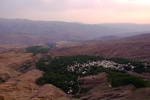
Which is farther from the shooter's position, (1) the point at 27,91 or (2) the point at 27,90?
(2) the point at 27,90

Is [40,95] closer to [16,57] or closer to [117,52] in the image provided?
[16,57]

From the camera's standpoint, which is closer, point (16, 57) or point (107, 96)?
point (107, 96)

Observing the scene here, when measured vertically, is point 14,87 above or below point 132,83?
below

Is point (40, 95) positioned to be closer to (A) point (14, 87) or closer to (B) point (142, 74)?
(A) point (14, 87)

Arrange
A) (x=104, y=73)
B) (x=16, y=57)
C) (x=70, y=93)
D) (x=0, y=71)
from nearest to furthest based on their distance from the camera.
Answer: (x=70, y=93) < (x=104, y=73) < (x=0, y=71) < (x=16, y=57)

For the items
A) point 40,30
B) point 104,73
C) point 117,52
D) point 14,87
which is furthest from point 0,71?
point 40,30

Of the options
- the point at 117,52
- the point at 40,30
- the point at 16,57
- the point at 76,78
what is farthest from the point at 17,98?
the point at 40,30

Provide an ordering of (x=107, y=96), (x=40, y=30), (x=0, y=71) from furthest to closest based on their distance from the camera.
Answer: (x=40, y=30), (x=0, y=71), (x=107, y=96)

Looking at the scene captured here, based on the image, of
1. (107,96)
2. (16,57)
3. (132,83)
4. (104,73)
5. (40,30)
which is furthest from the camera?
(40,30)

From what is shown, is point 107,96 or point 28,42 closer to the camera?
point 107,96
